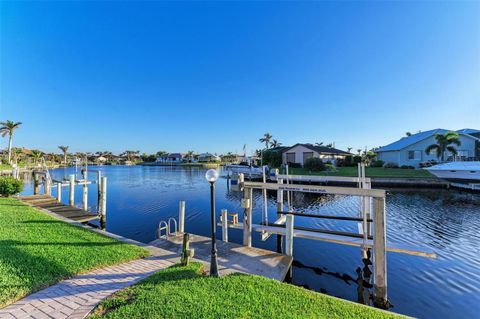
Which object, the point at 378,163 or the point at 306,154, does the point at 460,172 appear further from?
the point at 306,154

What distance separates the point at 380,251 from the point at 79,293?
6.75 meters

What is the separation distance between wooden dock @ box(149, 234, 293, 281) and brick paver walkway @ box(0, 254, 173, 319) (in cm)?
147

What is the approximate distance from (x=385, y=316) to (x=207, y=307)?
311 cm

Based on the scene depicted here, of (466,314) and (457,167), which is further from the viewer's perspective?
(457,167)

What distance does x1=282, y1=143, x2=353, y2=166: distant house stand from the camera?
43.7 metres

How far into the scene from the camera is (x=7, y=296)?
159 inches

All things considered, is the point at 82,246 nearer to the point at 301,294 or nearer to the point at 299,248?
the point at 301,294

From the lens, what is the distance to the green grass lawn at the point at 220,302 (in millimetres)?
3676

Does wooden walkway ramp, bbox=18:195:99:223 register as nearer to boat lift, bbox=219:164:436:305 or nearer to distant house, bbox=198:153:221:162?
boat lift, bbox=219:164:436:305

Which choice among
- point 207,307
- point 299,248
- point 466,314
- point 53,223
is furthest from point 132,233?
point 466,314

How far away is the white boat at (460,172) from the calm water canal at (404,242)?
3.65 m

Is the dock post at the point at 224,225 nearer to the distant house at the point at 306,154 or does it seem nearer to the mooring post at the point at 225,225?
the mooring post at the point at 225,225

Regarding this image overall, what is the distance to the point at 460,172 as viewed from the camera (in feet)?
77.6

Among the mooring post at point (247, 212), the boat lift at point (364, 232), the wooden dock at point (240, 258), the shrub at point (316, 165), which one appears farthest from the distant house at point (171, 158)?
the mooring post at point (247, 212)
